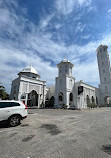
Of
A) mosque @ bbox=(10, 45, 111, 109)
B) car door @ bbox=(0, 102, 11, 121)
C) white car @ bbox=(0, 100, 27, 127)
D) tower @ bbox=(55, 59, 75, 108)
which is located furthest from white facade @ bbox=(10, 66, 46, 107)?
car door @ bbox=(0, 102, 11, 121)

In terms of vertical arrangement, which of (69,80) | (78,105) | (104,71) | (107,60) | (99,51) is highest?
(99,51)

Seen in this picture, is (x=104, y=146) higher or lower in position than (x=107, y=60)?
lower

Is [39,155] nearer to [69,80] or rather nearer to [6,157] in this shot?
[6,157]

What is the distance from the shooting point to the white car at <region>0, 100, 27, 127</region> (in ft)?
18.0

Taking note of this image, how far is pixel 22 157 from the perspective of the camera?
2676mm

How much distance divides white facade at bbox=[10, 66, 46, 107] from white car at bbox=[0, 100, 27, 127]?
58.8 feet

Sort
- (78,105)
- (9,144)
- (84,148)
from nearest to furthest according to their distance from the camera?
(84,148) → (9,144) → (78,105)

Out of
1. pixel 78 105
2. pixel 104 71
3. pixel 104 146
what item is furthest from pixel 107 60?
pixel 104 146

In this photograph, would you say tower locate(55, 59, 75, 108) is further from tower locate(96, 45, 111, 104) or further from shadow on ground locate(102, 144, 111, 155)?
tower locate(96, 45, 111, 104)

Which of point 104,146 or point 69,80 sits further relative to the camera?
point 69,80

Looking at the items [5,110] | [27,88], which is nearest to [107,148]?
[5,110]

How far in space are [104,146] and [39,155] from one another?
2.64 metres

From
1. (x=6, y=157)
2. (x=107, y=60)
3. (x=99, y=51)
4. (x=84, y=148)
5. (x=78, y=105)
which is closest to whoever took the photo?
(x=6, y=157)

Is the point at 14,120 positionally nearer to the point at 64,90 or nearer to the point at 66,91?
the point at 66,91
